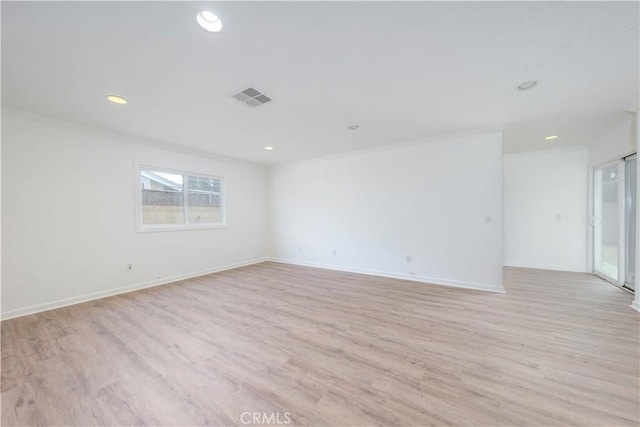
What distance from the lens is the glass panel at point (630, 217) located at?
11.4ft

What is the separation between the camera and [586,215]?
4594mm

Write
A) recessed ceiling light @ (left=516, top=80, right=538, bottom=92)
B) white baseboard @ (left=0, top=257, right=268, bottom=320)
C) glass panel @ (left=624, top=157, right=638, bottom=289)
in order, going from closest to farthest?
recessed ceiling light @ (left=516, top=80, right=538, bottom=92) < white baseboard @ (left=0, top=257, right=268, bottom=320) < glass panel @ (left=624, top=157, right=638, bottom=289)

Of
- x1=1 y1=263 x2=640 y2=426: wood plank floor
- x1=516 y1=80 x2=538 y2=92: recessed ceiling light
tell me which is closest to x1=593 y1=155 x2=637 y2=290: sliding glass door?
x1=1 y1=263 x2=640 y2=426: wood plank floor

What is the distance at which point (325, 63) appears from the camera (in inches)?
77.4

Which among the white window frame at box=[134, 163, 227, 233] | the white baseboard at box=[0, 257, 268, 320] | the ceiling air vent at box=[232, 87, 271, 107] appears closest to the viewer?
the ceiling air vent at box=[232, 87, 271, 107]

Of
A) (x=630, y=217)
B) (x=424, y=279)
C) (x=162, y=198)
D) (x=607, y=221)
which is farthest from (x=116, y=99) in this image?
(x=607, y=221)

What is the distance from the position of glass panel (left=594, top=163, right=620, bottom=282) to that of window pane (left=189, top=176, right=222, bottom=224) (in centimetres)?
747

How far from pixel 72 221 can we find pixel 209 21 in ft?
11.6

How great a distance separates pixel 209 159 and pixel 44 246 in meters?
2.81

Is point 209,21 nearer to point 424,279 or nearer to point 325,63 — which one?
point 325,63

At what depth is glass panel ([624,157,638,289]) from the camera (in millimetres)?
3479

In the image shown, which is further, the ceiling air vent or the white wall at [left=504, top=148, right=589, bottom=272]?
the white wall at [left=504, top=148, right=589, bottom=272]

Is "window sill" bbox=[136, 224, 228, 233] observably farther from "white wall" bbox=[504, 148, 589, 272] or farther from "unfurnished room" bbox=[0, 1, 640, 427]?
"white wall" bbox=[504, 148, 589, 272]

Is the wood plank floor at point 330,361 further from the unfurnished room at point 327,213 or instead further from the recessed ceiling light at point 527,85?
the recessed ceiling light at point 527,85
